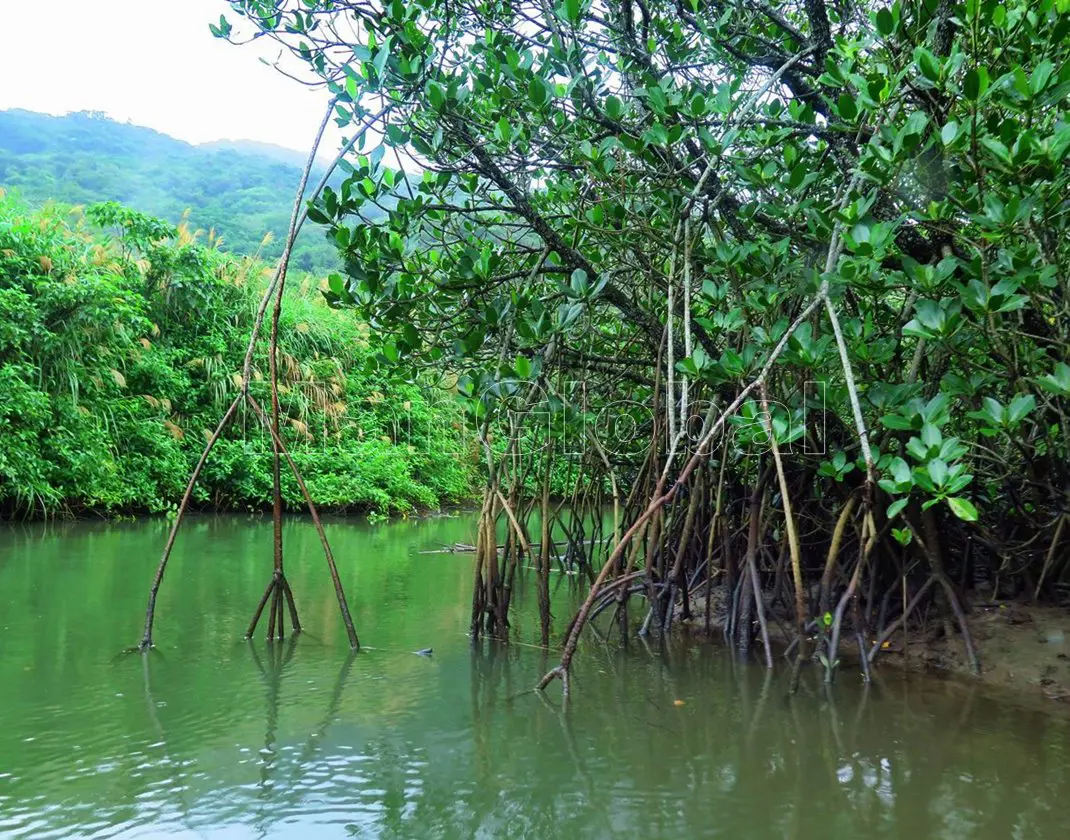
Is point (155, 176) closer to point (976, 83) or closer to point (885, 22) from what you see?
point (885, 22)

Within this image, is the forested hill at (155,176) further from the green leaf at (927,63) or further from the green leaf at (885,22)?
the green leaf at (927,63)

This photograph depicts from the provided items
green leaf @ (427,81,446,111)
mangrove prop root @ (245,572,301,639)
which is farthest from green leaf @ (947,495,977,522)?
mangrove prop root @ (245,572,301,639)

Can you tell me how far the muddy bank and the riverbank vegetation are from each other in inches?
3.5

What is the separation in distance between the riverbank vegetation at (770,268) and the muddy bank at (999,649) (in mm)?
90

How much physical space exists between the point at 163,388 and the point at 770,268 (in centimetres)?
822

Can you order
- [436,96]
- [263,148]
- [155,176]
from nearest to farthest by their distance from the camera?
1. [436,96]
2. [155,176]
3. [263,148]

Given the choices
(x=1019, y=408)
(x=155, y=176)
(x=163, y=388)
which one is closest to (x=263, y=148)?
(x=155, y=176)

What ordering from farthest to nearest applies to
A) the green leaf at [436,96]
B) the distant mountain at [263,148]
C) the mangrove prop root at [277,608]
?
the distant mountain at [263,148] → the mangrove prop root at [277,608] → the green leaf at [436,96]

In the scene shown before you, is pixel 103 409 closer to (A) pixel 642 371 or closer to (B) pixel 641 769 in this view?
(A) pixel 642 371

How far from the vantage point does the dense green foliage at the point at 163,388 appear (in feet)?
26.1

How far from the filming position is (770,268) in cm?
339

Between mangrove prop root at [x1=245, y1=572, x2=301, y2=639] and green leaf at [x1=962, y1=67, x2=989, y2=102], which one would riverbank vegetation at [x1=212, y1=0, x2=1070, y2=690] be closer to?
green leaf at [x1=962, y1=67, x2=989, y2=102]

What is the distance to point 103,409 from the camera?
29.3ft

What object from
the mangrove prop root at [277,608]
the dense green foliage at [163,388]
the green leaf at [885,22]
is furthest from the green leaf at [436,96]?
the dense green foliage at [163,388]
